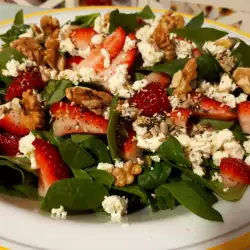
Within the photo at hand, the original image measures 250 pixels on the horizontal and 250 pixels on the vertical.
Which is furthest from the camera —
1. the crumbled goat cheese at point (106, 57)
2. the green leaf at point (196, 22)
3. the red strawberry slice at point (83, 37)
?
the green leaf at point (196, 22)

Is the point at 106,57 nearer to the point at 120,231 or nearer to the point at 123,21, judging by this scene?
the point at 123,21

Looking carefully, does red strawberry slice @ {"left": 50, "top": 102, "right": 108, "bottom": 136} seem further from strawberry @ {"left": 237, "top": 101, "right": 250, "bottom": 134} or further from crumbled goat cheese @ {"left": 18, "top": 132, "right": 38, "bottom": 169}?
strawberry @ {"left": 237, "top": 101, "right": 250, "bottom": 134}

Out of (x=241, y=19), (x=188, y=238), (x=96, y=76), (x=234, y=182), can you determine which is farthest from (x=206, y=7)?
(x=188, y=238)

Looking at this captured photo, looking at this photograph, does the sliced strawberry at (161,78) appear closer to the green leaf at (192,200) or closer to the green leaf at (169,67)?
the green leaf at (169,67)

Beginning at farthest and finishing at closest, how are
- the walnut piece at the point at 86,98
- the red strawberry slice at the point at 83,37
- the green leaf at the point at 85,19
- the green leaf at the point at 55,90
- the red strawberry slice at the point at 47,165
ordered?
the green leaf at the point at 85,19, the red strawberry slice at the point at 83,37, the green leaf at the point at 55,90, the walnut piece at the point at 86,98, the red strawberry slice at the point at 47,165

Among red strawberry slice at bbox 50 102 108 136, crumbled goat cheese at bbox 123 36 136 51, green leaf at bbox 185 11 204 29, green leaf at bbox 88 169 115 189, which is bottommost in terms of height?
green leaf at bbox 88 169 115 189

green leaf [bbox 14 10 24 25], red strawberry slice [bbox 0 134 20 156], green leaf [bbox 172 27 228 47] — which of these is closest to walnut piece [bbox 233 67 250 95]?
green leaf [bbox 172 27 228 47]

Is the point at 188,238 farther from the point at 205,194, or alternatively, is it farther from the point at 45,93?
the point at 45,93

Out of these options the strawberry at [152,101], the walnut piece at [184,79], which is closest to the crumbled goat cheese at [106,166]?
the strawberry at [152,101]
